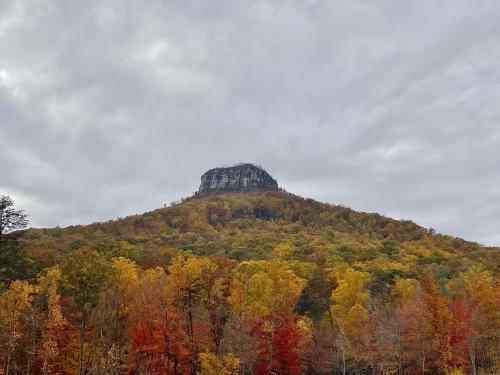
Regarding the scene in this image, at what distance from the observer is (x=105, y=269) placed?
3891 cm

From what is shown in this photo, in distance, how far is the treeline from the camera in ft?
133

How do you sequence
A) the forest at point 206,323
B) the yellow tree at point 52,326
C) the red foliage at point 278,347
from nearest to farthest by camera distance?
the yellow tree at point 52,326 → the forest at point 206,323 → the red foliage at point 278,347

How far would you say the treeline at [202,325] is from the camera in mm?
40562

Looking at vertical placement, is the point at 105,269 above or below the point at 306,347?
above

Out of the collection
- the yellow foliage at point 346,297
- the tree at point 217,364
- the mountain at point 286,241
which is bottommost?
the tree at point 217,364

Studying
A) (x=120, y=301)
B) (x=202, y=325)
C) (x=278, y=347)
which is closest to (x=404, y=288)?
(x=278, y=347)

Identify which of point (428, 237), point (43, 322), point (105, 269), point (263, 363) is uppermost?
point (428, 237)

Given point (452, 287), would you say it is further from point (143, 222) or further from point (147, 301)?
point (143, 222)

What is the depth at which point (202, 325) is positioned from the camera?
48.2 m

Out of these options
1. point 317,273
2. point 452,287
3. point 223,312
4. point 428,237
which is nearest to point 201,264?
point 223,312

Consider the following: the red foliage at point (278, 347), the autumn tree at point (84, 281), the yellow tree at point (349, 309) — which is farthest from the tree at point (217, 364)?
the yellow tree at point (349, 309)

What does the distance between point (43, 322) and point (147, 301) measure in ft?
30.0

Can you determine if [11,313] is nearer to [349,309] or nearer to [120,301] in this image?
[120,301]

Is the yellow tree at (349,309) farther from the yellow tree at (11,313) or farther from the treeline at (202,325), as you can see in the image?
the yellow tree at (11,313)
